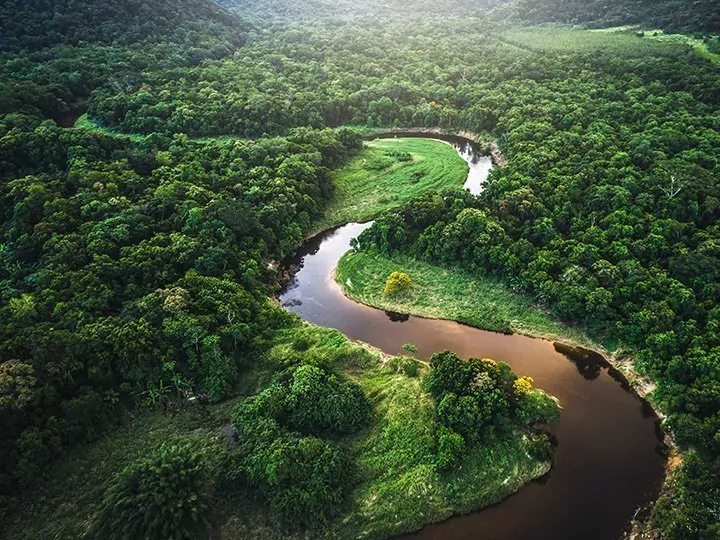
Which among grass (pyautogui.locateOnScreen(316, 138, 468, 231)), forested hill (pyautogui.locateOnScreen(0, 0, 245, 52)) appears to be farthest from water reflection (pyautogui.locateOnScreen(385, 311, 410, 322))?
forested hill (pyautogui.locateOnScreen(0, 0, 245, 52))

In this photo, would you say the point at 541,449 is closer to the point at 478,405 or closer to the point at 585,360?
the point at 478,405

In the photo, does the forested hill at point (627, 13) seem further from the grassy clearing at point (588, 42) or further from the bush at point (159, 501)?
the bush at point (159, 501)

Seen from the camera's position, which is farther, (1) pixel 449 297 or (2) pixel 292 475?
(1) pixel 449 297

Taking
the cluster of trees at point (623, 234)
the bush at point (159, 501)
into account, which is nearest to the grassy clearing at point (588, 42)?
the cluster of trees at point (623, 234)

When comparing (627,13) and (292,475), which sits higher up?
(627,13)

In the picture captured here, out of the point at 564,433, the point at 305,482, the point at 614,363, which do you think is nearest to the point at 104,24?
the point at 305,482

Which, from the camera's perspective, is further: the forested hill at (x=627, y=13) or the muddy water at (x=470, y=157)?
the forested hill at (x=627, y=13)
